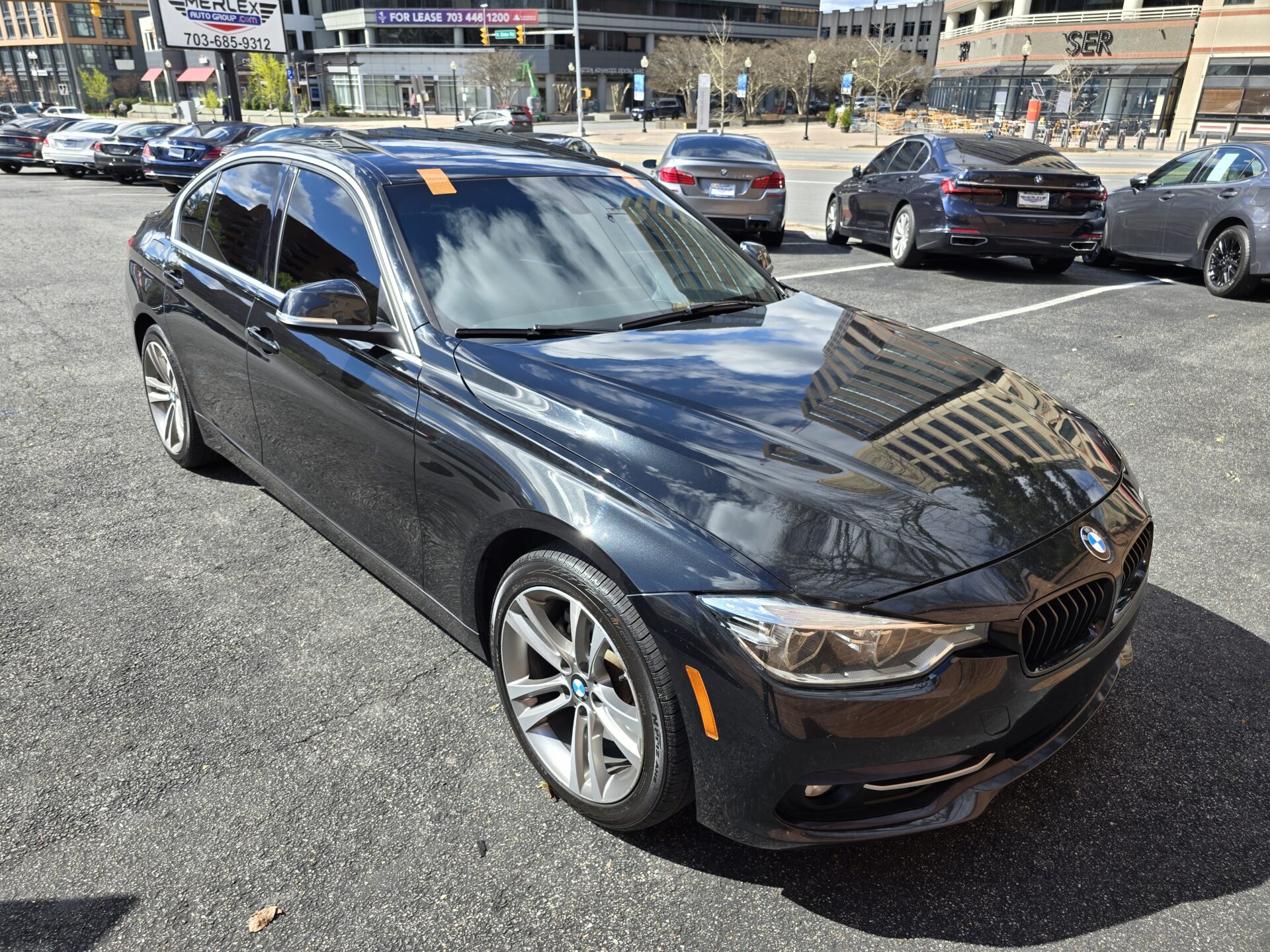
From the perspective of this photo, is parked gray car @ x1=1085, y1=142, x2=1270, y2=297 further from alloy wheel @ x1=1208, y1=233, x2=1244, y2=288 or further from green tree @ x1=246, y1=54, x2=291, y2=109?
green tree @ x1=246, y1=54, x2=291, y2=109

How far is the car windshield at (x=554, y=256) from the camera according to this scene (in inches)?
123

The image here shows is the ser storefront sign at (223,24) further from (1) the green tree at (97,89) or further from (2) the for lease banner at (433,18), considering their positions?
(1) the green tree at (97,89)

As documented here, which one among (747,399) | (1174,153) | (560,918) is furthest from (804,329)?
(1174,153)

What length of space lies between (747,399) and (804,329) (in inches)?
Result: 32.7

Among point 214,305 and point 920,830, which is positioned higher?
point 214,305

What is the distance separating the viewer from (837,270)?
11.4 metres

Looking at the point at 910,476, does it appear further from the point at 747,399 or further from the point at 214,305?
the point at 214,305

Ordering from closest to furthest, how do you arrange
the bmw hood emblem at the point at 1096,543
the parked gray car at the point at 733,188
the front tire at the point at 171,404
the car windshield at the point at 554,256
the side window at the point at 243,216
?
the bmw hood emblem at the point at 1096,543 < the car windshield at the point at 554,256 < the side window at the point at 243,216 < the front tire at the point at 171,404 < the parked gray car at the point at 733,188

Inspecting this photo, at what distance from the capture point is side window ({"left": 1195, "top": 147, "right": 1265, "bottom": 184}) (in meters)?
9.51

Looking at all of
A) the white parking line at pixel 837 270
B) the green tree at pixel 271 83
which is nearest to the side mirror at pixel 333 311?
the white parking line at pixel 837 270

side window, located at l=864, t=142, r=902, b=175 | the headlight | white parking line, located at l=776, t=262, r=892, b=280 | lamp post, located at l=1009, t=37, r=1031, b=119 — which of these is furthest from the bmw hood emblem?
lamp post, located at l=1009, t=37, r=1031, b=119

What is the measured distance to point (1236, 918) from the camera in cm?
227

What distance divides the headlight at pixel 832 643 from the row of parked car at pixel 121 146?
17.0 m

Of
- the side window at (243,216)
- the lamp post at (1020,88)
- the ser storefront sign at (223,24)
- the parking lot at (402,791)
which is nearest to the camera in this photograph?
the parking lot at (402,791)
